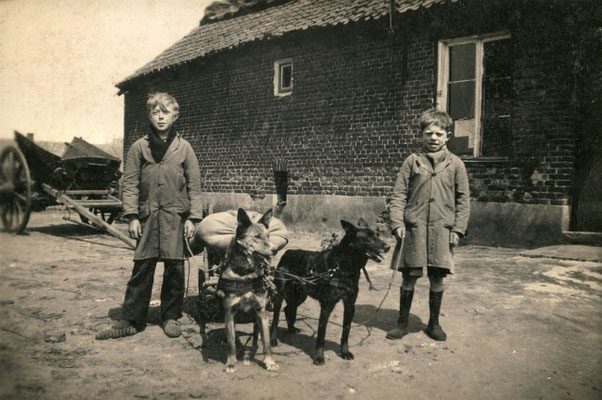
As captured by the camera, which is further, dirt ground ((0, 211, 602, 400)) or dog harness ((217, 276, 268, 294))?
dog harness ((217, 276, 268, 294))

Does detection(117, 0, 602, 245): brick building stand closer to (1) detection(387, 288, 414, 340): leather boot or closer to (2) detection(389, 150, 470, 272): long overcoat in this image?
(2) detection(389, 150, 470, 272): long overcoat

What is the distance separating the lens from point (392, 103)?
32.3ft

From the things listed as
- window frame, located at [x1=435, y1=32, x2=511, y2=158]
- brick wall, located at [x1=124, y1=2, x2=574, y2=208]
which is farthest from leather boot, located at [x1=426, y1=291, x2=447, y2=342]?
window frame, located at [x1=435, y1=32, x2=511, y2=158]

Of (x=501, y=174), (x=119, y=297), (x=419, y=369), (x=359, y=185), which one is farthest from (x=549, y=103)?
(x=119, y=297)

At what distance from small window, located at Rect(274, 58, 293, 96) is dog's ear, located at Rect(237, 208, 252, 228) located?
933cm

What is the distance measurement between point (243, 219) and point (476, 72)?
711 centimetres

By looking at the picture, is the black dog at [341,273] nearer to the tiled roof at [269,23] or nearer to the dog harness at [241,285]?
the dog harness at [241,285]

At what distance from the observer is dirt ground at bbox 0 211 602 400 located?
3.08 m

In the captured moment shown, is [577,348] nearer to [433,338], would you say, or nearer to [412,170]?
[433,338]

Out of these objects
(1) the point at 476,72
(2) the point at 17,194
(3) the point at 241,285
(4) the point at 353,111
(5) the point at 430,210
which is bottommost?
(3) the point at 241,285

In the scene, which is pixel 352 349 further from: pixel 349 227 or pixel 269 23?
pixel 269 23

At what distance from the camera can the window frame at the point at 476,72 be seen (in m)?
8.68

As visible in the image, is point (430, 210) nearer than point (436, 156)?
Yes

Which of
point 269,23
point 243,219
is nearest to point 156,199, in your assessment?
point 243,219
